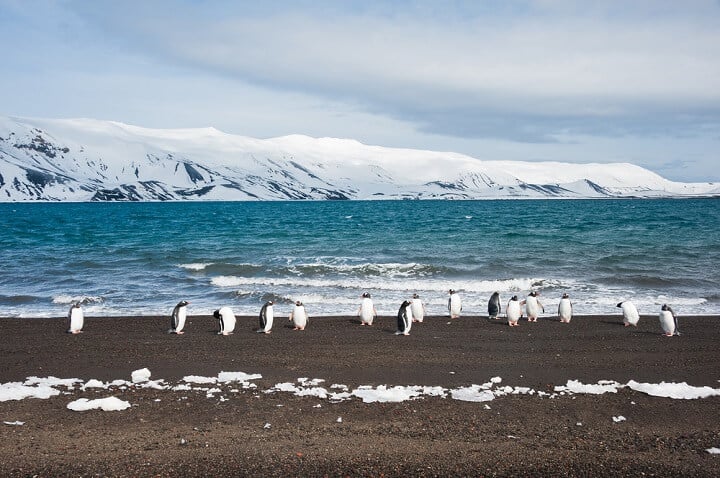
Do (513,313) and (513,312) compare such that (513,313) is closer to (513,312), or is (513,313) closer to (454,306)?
(513,312)

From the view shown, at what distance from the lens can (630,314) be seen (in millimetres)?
17422

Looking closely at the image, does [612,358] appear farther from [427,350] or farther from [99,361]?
[99,361]

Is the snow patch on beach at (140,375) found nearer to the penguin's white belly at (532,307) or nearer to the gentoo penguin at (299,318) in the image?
the gentoo penguin at (299,318)

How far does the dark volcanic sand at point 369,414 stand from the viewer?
26.5 ft

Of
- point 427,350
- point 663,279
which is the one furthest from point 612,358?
point 663,279

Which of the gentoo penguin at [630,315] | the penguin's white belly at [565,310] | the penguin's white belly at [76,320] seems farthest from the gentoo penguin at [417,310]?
the penguin's white belly at [76,320]

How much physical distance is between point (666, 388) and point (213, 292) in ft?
58.1

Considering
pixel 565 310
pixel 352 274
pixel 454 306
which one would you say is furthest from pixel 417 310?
pixel 352 274

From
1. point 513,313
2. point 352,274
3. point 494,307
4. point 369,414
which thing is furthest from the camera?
point 352,274

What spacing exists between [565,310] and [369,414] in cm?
982

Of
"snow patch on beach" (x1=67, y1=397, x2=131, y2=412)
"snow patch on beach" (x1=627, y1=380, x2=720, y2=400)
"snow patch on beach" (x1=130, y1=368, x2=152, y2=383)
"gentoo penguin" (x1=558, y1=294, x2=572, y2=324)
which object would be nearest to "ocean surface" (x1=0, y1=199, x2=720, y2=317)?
"gentoo penguin" (x1=558, y1=294, x2=572, y2=324)

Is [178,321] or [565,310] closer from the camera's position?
[178,321]

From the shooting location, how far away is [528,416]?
9.77m

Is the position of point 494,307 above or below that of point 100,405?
above
